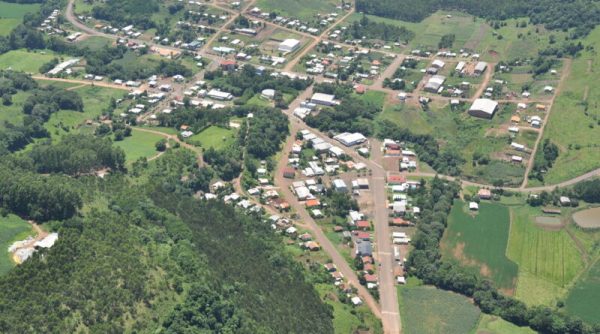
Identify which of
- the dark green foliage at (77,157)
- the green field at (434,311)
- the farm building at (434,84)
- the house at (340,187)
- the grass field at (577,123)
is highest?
the dark green foliage at (77,157)

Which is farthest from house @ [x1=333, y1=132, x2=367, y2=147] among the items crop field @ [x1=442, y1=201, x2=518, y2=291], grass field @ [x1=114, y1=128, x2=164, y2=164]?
grass field @ [x1=114, y1=128, x2=164, y2=164]

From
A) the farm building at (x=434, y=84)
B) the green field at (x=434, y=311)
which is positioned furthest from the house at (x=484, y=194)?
the farm building at (x=434, y=84)

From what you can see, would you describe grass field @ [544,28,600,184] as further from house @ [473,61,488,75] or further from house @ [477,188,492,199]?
house @ [473,61,488,75]

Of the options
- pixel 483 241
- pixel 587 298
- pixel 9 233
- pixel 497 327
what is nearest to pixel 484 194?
pixel 483 241

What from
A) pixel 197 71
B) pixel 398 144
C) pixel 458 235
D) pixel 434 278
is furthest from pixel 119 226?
pixel 197 71

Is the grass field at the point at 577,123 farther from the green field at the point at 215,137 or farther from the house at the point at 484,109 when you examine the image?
the green field at the point at 215,137

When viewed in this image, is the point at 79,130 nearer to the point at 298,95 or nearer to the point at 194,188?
the point at 194,188
